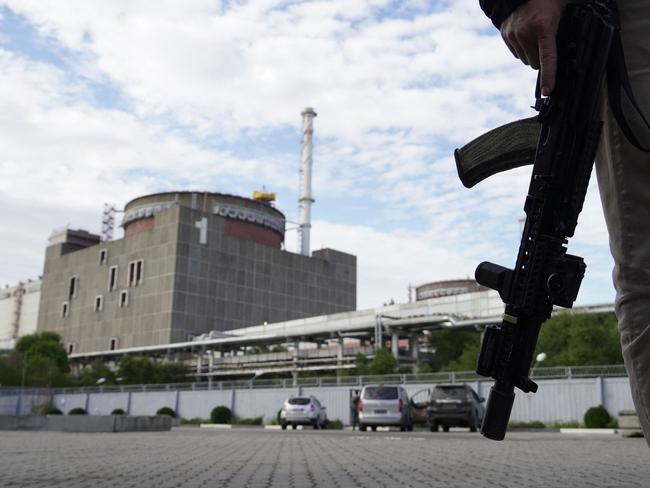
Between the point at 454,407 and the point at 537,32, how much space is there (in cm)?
2165

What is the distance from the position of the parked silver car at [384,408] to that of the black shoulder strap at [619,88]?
74.8 feet

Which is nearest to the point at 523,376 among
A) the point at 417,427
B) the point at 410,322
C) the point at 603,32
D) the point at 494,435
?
the point at 494,435

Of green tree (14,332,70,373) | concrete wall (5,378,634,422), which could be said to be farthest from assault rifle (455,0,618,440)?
green tree (14,332,70,373)

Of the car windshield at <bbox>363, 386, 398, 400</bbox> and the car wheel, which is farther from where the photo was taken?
the car windshield at <bbox>363, 386, 398, 400</bbox>

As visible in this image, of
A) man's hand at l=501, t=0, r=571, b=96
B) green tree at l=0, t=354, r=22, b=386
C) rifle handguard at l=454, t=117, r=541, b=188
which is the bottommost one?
rifle handguard at l=454, t=117, r=541, b=188

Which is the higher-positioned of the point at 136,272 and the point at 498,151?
the point at 136,272

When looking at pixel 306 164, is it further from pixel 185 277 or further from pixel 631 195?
pixel 631 195

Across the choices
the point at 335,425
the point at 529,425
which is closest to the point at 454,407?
the point at 529,425

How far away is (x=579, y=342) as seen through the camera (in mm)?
35750

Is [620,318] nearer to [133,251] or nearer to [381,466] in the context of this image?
[381,466]

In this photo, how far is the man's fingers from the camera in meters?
2.33

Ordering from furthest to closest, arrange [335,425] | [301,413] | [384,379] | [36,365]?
[36,365], [384,379], [335,425], [301,413]

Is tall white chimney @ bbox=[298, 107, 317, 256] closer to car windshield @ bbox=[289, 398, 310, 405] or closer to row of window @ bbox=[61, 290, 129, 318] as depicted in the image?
row of window @ bbox=[61, 290, 129, 318]

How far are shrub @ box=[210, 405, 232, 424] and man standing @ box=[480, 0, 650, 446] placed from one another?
123 ft
